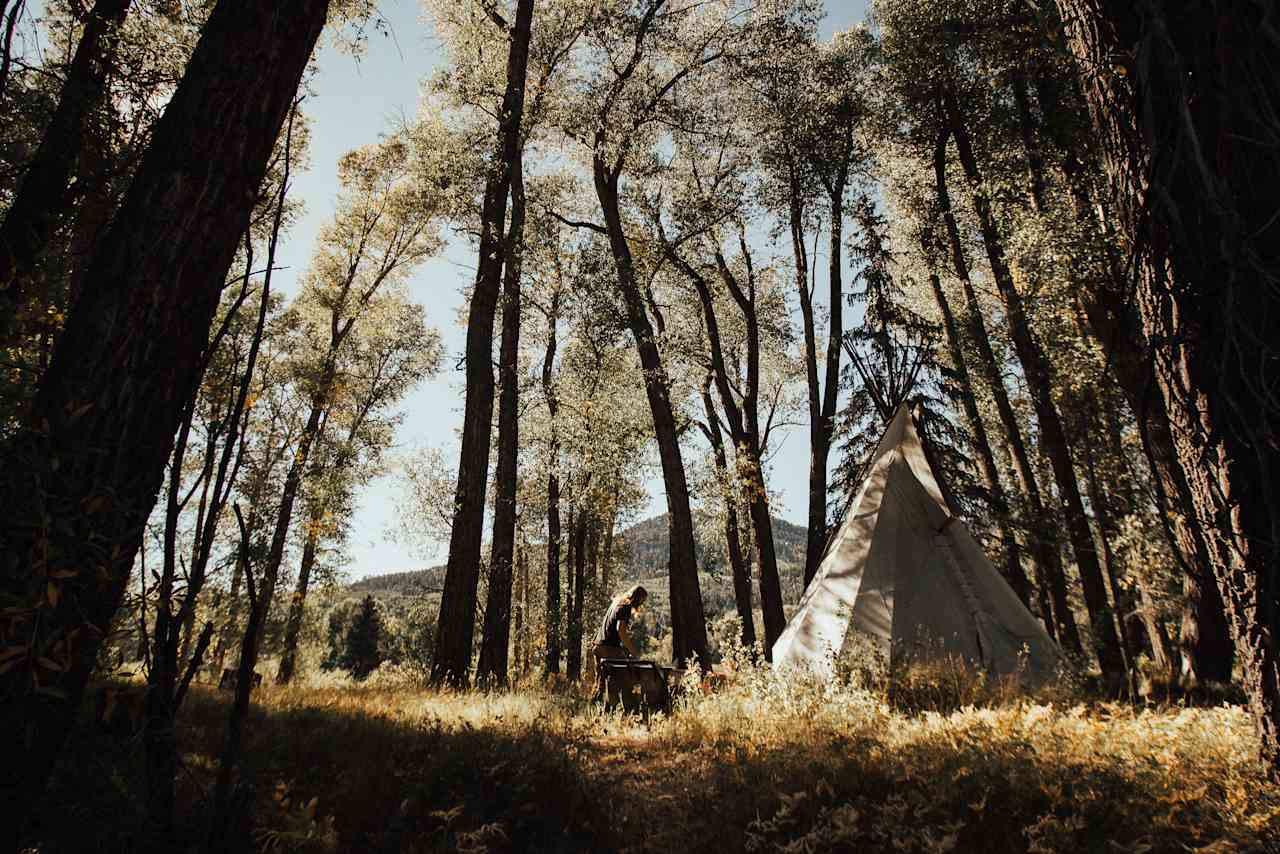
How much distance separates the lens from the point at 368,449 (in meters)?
21.0

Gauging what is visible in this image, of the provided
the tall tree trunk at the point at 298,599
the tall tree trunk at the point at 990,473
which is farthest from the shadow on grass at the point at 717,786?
the tall tree trunk at the point at 298,599

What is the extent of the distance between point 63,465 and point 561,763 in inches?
150

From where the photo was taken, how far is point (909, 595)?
8398mm

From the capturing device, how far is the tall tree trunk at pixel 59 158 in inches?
166

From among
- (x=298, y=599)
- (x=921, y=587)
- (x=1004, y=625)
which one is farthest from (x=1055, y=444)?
(x=298, y=599)

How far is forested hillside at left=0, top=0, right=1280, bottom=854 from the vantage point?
2105mm

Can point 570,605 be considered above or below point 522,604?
above

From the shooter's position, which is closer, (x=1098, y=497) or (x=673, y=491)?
(x=673, y=491)

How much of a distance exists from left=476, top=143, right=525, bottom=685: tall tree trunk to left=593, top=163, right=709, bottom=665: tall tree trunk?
2.13m

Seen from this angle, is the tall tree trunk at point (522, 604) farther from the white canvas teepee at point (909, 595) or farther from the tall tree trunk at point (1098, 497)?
the tall tree trunk at point (1098, 497)

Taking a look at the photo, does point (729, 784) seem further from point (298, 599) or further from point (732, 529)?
point (298, 599)

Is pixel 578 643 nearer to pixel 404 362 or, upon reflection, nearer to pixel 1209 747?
pixel 404 362

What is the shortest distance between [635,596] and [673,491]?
2523 mm

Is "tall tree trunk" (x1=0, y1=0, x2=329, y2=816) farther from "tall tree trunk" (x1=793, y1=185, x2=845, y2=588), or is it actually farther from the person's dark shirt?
"tall tree trunk" (x1=793, y1=185, x2=845, y2=588)
